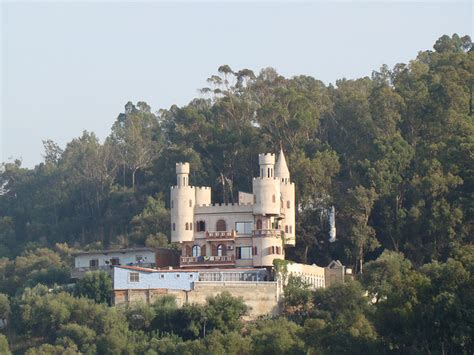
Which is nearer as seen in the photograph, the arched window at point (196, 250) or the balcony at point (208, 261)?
the balcony at point (208, 261)

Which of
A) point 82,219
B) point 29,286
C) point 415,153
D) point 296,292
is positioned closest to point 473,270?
point 296,292

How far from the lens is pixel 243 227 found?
291 ft

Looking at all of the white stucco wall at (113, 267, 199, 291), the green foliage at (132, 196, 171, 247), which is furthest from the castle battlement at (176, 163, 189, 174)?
the white stucco wall at (113, 267, 199, 291)

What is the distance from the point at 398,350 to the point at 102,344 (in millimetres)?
16656

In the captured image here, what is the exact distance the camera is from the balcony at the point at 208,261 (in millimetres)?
87812

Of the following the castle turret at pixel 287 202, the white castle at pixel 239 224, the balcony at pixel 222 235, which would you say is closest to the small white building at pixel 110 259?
the white castle at pixel 239 224

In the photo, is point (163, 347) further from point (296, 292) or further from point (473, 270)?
point (473, 270)

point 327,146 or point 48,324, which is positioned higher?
point 327,146

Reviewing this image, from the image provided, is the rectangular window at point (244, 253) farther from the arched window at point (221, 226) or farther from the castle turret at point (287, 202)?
the castle turret at point (287, 202)

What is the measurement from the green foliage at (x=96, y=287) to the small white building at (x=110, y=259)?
282 centimetres

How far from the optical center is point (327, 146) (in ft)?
319

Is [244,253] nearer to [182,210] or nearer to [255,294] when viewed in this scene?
[255,294]

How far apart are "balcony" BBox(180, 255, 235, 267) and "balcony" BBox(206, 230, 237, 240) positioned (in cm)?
97

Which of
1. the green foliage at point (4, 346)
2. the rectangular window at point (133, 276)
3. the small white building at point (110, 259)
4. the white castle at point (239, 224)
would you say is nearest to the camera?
the green foliage at point (4, 346)
